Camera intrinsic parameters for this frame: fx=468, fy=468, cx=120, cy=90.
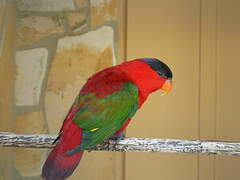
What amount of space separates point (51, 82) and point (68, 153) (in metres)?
1.45

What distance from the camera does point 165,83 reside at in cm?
194

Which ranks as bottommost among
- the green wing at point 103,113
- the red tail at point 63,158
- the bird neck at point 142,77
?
the red tail at point 63,158

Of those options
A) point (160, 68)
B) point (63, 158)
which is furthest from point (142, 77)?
point (63, 158)

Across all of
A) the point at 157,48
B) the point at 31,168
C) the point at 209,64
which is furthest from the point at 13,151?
the point at 209,64

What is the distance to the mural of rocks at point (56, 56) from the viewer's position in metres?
3.02

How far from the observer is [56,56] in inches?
120

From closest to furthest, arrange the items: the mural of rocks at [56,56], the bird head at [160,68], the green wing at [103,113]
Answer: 1. the green wing at [103,113]
2. the bird head at [160,68]
3. the mural of rocks at [56,56]

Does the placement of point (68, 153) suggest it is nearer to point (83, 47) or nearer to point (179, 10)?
point (83, 47)

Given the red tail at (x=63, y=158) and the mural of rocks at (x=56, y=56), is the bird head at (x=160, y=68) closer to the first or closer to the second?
the red tail at (x=63, y=158)

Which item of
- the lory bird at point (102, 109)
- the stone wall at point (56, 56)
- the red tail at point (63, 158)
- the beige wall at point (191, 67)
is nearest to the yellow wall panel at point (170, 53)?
the beige wall at point (191, 67)

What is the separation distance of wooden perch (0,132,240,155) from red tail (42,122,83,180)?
0.19 metres

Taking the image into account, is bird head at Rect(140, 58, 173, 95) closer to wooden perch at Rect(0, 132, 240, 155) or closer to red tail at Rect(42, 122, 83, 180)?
wooden perch at Rect(0, 132, 240, 155)

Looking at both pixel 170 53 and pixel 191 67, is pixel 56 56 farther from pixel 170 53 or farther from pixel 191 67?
pixel 191 67

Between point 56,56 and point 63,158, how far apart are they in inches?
58.7
